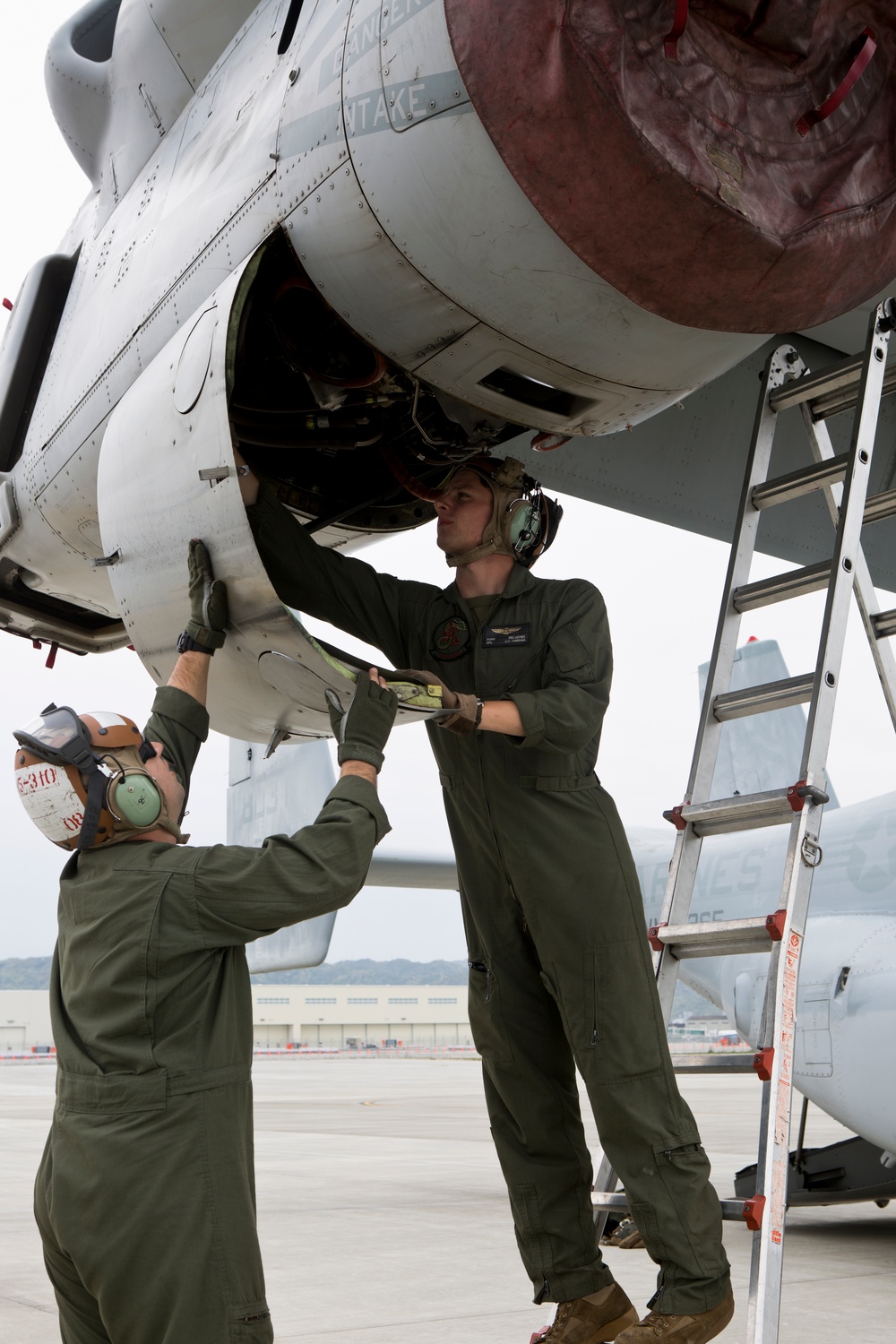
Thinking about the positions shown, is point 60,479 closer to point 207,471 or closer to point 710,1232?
point 207,471

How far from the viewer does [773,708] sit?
3.68m

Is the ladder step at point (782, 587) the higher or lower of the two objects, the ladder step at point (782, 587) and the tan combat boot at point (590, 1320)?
the higher

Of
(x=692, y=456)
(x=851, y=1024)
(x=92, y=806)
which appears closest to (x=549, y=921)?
(x=92, y=806)

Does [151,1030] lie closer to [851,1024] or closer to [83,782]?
[83,782]

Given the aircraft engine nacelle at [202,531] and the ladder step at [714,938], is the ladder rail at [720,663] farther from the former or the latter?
the aircraft engine nacelle at [202,531]

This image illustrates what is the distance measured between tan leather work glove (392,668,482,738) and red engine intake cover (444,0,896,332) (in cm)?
100

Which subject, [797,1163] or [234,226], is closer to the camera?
[234,226]

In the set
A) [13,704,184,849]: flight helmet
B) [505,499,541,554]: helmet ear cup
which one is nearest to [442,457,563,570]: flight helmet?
[505,499,541,554]: helmet ear cup

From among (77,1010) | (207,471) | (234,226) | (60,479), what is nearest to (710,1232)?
(77,1010)

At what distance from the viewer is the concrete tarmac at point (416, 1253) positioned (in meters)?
4.07

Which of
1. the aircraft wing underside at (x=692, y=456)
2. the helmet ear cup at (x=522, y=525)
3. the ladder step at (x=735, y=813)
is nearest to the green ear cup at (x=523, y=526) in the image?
the helmet ear cup at (x=522, y=525)

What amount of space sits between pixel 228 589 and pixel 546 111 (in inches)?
52.1

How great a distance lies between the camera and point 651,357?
117 inches

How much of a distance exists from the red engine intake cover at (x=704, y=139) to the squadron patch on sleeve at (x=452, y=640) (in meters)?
1.06
